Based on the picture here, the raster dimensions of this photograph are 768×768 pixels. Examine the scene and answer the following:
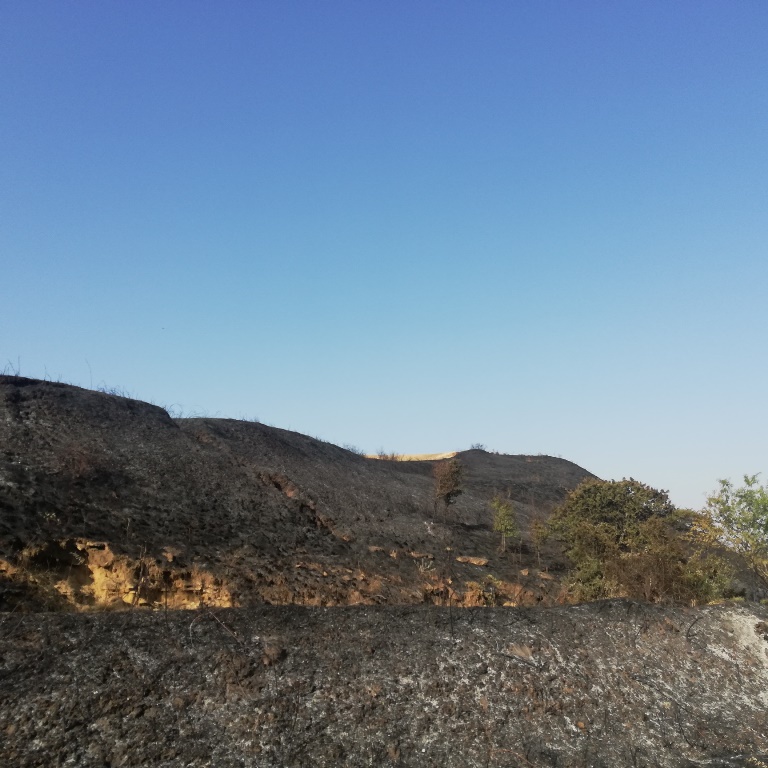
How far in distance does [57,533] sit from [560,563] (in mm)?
17132

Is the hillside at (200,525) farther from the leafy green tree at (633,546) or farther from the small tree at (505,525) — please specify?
the leafy green tree at (633,546)

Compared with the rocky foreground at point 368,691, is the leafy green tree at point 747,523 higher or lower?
higher

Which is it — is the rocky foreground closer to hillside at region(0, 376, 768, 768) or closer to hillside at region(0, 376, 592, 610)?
hillside at region(0, 376, 768, 768)

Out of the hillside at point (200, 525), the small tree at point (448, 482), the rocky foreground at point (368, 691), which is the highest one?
the small tree at point (448, 482)

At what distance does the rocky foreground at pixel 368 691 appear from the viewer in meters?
7.80

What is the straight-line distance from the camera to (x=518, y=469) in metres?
50.2

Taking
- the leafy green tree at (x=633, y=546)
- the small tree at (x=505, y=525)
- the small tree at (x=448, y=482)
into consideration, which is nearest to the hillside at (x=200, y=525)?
the small tree at (x=505, y=525)

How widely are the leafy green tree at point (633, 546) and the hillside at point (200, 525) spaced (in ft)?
6.15

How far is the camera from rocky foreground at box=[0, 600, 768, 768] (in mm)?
7797

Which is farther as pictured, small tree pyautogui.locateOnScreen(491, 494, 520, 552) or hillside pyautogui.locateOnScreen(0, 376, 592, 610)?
small tree pyautogui.locateOnScreen(491, 494, 520, 552)

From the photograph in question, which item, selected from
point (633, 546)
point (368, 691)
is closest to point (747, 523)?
point (633, 546)

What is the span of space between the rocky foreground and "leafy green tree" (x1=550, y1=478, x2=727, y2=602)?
345 centimetres

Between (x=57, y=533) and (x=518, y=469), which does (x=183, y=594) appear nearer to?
(x=57, y=533)

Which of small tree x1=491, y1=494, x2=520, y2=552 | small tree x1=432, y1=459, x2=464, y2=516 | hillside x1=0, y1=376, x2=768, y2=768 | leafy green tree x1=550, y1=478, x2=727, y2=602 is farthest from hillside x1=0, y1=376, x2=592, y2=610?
leafy green tree x1=550, y1=478, x2=727, y2=602
